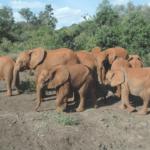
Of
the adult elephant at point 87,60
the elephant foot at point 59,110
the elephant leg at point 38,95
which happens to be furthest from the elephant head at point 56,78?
the adult elephant at point 87,60

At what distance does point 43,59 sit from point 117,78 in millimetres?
2010

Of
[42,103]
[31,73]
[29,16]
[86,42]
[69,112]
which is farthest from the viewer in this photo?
[29,16]

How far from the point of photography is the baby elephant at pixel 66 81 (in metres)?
11.1

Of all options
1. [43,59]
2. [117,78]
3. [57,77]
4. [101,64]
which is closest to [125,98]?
[117,78]

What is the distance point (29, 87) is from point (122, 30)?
21.4ft

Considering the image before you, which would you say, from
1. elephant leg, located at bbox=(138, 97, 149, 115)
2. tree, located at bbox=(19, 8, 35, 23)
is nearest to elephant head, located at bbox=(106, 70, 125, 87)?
elephant leg, located at bbox=(138, 97, 149, 115)

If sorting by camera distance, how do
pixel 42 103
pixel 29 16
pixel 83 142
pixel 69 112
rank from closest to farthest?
1. pixel 83 142
2. pixel 69 112
3. pixel 42 103
4. pixel 29 16

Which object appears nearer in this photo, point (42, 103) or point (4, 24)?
point (42, 103)

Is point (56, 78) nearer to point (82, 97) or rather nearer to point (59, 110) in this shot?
point (59, 110)

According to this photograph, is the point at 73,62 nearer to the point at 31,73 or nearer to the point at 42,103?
the point at 42,103

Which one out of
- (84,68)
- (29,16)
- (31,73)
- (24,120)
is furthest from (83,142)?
(29,16)

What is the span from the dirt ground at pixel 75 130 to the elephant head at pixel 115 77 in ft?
1.96

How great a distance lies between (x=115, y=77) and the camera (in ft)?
38.7

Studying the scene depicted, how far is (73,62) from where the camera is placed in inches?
492
